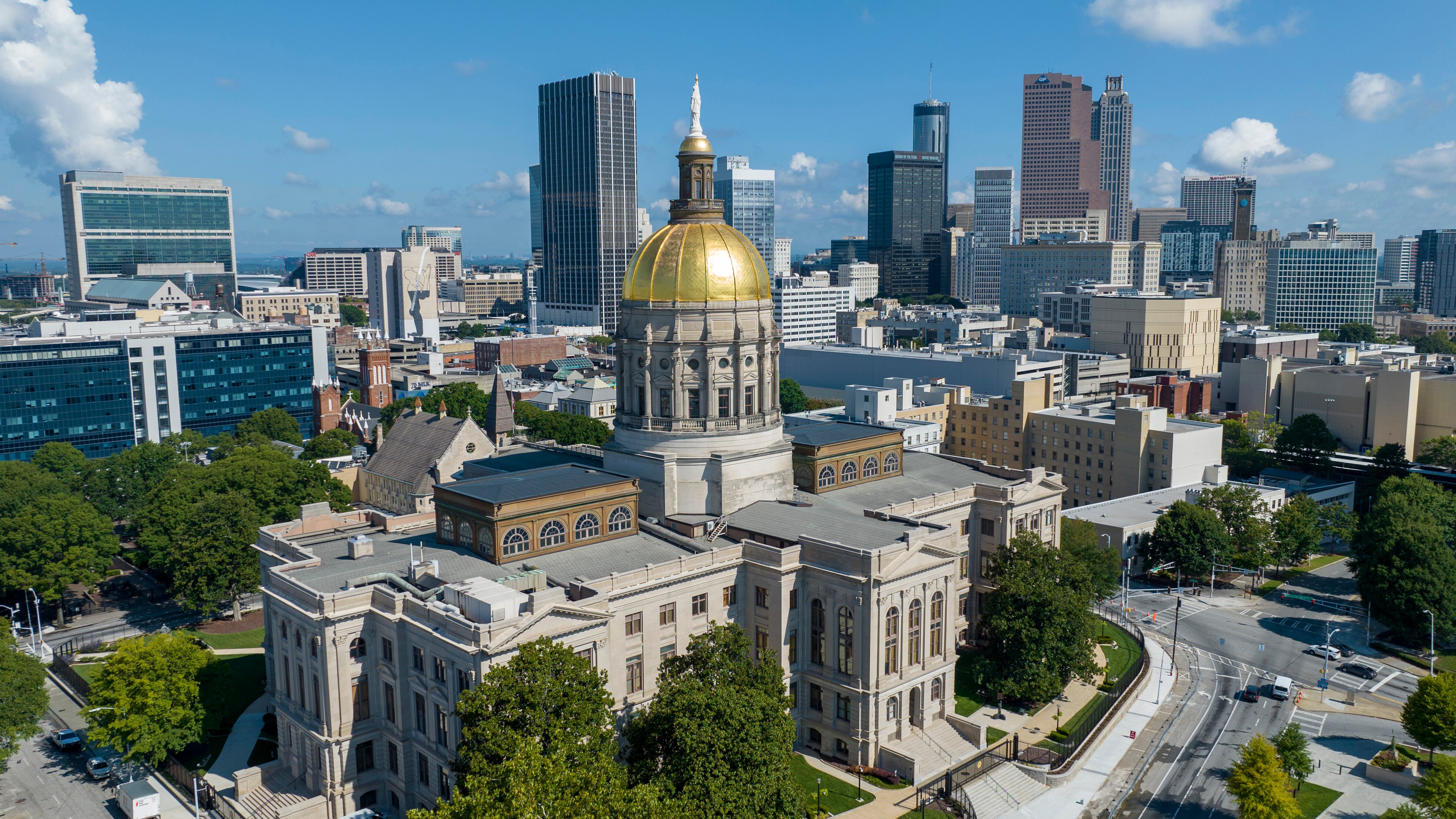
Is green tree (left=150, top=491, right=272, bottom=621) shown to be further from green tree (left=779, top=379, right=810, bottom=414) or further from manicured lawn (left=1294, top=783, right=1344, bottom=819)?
green tree (left=779, top=379, right=810, bottom=414)

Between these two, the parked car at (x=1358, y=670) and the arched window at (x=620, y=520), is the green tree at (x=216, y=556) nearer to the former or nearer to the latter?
the arched window at (x=620, y=520)

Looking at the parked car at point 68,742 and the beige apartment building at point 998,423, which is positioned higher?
the beige apartment building at point 998,423

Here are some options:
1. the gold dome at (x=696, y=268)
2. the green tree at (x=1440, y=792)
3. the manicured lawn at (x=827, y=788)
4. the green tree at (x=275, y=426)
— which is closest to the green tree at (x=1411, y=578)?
the green tree at (x=1440, y=792)

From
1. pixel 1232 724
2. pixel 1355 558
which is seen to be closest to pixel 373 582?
pixel 1232 724

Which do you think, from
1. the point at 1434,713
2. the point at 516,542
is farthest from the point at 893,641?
the point at 1434,713

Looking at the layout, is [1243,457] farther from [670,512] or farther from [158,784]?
[158,784]

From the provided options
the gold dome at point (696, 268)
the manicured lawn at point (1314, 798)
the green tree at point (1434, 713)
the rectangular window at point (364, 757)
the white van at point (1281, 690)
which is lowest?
the manicured lawn at point (1314, 798)

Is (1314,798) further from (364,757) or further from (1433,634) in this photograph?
(364,757)
